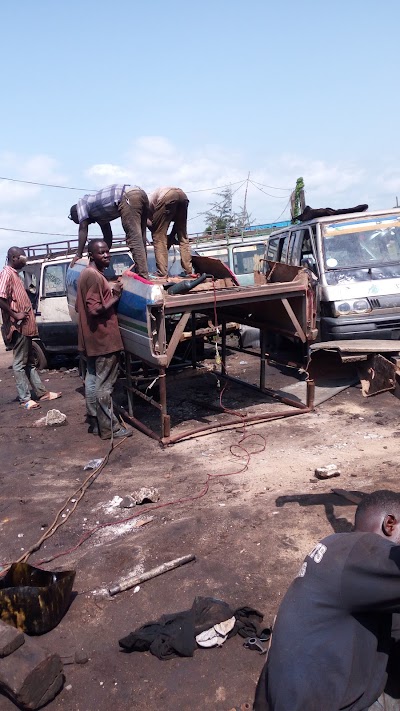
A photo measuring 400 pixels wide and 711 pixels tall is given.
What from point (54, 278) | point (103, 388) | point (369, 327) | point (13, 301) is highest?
point (54, 278)

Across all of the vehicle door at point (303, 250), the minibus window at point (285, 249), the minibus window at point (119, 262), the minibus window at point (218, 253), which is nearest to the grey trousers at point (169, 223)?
the vehicle door at point (303, 250)

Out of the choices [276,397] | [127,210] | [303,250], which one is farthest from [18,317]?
[303,250]

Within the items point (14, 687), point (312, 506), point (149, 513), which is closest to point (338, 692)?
point (14, 687)

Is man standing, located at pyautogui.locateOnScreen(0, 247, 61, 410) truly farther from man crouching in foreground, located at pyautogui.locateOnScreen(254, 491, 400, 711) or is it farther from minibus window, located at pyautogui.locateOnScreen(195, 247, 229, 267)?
man crouching in foreground, located at pyautogui.locateOnScreen(254, 491, 400, 711)

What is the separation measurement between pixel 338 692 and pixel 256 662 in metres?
1.19

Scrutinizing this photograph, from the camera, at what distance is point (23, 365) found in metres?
8.65

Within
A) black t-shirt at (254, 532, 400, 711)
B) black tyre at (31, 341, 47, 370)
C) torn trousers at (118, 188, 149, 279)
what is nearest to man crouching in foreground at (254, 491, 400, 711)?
black t-shirt at (254, 532, 400, 711)

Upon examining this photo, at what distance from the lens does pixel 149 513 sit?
502cm

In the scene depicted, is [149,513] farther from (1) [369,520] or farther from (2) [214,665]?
(1) [369,520]

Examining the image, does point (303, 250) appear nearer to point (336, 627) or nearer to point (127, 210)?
point (127, 210)

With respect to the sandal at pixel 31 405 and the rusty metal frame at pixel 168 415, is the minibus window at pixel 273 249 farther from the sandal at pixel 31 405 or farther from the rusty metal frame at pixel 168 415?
the sandal at pixel 31 405

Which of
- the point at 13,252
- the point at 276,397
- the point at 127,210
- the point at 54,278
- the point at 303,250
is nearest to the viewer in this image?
the point at 127,210

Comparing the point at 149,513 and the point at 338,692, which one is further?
the point at 149,513

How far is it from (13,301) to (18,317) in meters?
0.23
